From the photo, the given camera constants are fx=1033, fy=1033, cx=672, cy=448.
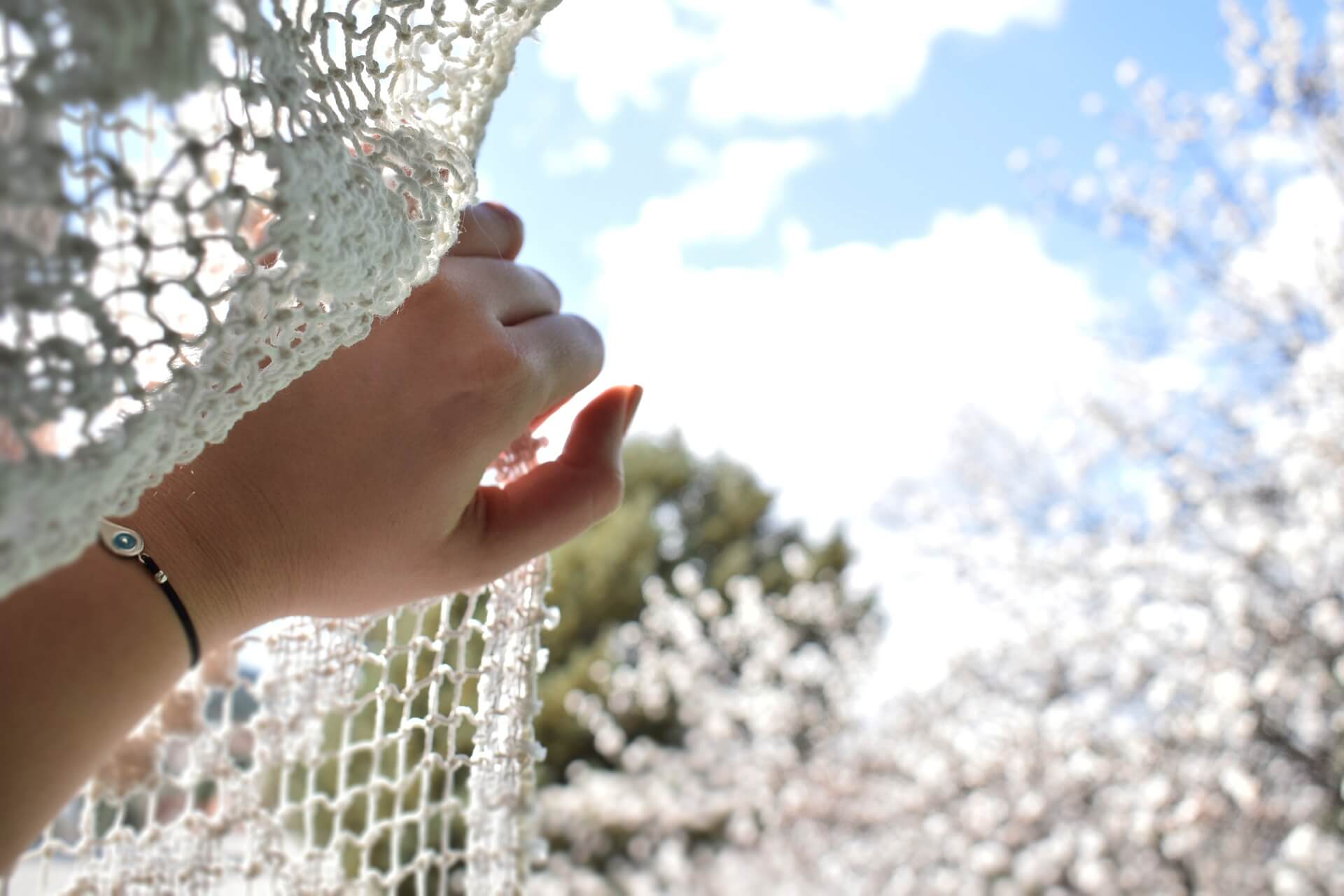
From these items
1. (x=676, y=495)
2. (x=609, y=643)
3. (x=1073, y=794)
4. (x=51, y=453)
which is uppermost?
(x=676, y=495)

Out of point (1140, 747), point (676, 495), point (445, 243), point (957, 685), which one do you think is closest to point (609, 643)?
point (676, 495)

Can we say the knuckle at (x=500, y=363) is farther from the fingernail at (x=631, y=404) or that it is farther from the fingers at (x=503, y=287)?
the fingernail at (x=631, y=404)

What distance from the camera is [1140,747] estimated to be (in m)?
2.85

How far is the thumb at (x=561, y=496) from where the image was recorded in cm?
51

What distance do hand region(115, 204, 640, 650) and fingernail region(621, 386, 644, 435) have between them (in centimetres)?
7

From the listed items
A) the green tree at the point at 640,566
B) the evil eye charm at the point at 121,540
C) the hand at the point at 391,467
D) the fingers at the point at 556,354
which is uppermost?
the green tree at the point at 640,566

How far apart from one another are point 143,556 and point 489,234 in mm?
216

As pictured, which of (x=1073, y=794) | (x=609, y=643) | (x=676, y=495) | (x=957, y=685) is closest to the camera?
(x=1073, y=794)

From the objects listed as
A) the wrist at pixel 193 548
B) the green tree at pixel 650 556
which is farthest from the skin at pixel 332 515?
the green tree at pixel 650 556

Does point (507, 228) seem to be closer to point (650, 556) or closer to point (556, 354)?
point (556, 354)

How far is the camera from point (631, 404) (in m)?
0.58

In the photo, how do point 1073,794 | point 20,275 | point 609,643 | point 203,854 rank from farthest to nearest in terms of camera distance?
point 609,643, point 1073,794, point 203,854, point 20,275

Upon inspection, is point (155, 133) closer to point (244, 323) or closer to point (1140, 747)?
point (244, 323)

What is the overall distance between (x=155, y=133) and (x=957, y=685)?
3.84 m
